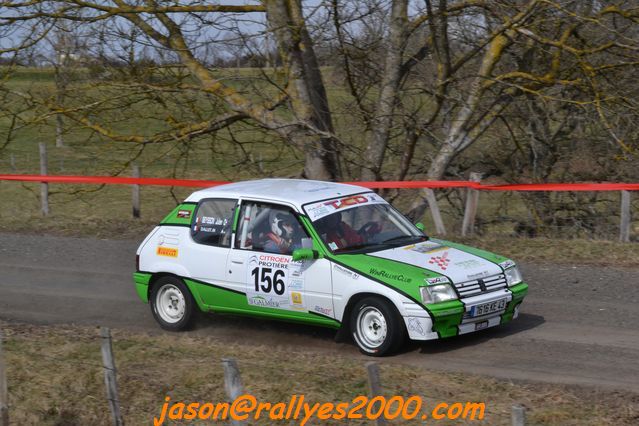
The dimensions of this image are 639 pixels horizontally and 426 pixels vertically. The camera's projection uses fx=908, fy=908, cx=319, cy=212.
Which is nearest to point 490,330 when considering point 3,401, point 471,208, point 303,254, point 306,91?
point 303,254

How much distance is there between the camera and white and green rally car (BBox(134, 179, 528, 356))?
336 inches

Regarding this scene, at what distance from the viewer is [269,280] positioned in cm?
932

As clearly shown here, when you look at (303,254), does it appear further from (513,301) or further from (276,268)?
(513,301)

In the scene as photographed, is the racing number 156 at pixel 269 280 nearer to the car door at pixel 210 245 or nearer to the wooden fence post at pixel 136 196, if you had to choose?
the car door at pixel 210 245

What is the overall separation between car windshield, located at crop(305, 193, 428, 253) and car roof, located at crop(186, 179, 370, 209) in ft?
0.44

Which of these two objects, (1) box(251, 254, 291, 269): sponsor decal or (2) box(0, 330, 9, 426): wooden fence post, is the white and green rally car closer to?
(1) box(251, 254, 291, 269): sponsor decal

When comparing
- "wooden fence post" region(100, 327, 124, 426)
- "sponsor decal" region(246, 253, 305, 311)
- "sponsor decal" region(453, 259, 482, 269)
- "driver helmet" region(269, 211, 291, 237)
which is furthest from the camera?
"driver helmet" region(269, 211, 291, 237)

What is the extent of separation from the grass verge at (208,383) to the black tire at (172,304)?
218 mm

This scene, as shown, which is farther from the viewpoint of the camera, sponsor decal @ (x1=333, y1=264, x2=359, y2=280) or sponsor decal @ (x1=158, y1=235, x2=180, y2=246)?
sponsor decal @ (x1=158, y1=235, x2=180, y2=246)

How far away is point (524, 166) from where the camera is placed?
1700 centimetres

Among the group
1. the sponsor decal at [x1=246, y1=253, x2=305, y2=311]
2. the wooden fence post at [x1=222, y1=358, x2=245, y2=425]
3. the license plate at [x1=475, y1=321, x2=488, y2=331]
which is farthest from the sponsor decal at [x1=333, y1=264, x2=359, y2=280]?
the wooden fence post at [x1=222, y1=358, x2=245, y2=425]

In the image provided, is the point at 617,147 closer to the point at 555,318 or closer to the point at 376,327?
the point at 555,318

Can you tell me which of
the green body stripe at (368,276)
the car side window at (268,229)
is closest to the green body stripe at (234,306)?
the green body stripe at (368,276)

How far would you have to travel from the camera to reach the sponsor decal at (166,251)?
10.1 m
